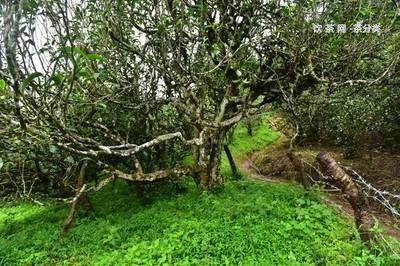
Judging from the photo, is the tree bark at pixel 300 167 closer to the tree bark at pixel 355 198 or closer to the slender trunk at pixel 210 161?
the slender trunk at pixel 210 161

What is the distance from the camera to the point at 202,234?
5.85 m

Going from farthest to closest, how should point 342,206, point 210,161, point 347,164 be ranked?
point 347,164
point 210,161
point 342,206

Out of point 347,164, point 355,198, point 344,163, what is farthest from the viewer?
point 344,163

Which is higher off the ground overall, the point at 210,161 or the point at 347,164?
the point at 210,161

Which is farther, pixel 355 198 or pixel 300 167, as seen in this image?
pixel 300 167

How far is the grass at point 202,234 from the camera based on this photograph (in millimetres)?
5328

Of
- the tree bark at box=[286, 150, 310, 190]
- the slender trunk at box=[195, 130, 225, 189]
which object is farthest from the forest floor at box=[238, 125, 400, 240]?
the slender trunk at box=[195, 130, 225, 189]

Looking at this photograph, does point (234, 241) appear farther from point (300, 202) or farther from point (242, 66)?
point (242, 66)

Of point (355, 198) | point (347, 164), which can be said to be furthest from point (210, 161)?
point (347, 164)

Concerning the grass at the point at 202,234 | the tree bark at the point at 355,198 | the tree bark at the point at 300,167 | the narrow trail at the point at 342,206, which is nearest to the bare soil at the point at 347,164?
the narrow trail at the point at 342,206

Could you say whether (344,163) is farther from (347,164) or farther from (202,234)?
(202,234)

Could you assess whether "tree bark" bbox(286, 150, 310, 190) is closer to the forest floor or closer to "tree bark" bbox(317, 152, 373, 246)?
the forest floor

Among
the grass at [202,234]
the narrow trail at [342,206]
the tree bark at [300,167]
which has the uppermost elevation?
the tree bark at [300,167]

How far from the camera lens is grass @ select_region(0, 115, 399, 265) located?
533 centimetres
